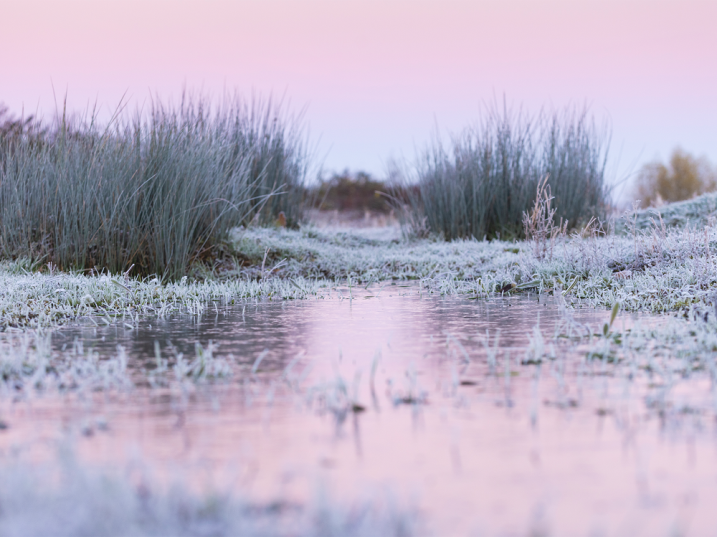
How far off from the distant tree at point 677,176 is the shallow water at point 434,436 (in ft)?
71.2

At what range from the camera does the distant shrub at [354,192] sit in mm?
24953

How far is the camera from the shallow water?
1.52m

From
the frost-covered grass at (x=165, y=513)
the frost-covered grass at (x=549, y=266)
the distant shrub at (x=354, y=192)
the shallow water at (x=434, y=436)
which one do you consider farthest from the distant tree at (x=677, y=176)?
the frost-covered grass at (x=165, y=513)

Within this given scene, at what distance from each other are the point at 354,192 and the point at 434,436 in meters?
24.3

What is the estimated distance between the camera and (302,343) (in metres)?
3.35

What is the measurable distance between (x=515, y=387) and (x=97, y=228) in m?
4.45

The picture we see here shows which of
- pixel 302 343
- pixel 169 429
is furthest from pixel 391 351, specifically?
pixel 169 429

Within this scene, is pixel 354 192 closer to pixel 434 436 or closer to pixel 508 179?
pixel 508 179

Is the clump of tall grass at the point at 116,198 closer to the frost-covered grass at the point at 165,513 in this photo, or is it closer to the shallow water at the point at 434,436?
the shallow water at the point at 434,436

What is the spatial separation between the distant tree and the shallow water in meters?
21.7

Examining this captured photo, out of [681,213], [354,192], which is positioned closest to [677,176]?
[354,192]

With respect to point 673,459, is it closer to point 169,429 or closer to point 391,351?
point 169,429

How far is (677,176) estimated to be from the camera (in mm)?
23172

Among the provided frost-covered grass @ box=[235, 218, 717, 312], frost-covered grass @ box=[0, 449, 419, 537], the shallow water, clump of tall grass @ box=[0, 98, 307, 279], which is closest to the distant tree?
frost-covered grass @ box=[235, 218, 717, 312]
